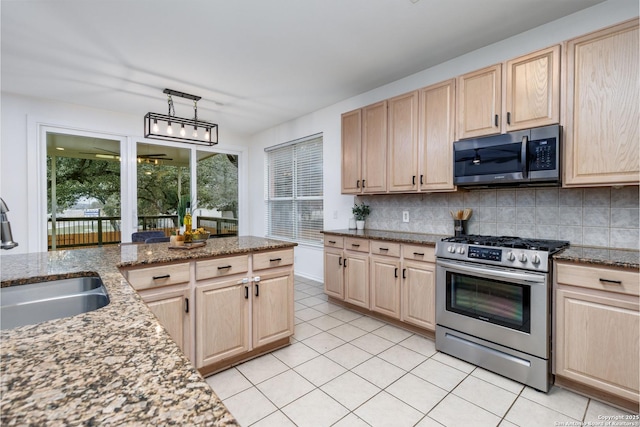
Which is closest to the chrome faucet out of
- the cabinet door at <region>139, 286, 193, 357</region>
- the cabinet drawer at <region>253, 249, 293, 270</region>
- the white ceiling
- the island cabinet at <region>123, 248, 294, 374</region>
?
the island cabinet at <region>123, 248, 294, 374</region>

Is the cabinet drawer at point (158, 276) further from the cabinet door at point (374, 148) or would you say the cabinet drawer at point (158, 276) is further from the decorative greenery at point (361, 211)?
the decorative greenery at point (361, 211)

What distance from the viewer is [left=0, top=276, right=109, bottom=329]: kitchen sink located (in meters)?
→ 1.28

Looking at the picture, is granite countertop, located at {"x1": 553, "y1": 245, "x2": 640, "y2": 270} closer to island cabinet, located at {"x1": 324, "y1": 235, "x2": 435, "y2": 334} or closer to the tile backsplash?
the tile backsplash

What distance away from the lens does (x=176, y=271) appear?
79.7 inches

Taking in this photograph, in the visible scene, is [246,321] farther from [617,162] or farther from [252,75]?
[617,162]

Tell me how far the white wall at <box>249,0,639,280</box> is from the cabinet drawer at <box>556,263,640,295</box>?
5.83 feet

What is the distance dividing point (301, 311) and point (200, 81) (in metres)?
2.86

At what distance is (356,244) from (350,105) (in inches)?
75.9

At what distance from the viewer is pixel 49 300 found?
1.36 metres

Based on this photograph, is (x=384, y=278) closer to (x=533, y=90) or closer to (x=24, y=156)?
(x=533, y=90)

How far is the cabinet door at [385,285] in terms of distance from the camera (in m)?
2.94

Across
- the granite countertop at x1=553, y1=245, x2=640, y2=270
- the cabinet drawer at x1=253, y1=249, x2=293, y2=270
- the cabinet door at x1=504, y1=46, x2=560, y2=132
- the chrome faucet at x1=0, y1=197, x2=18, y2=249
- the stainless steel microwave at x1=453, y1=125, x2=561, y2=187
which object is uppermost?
the cabinet door at x1=504, y1=46, x2=560, y2=132

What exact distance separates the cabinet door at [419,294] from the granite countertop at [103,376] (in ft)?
7.53

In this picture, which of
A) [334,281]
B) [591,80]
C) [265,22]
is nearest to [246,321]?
[334,281]
